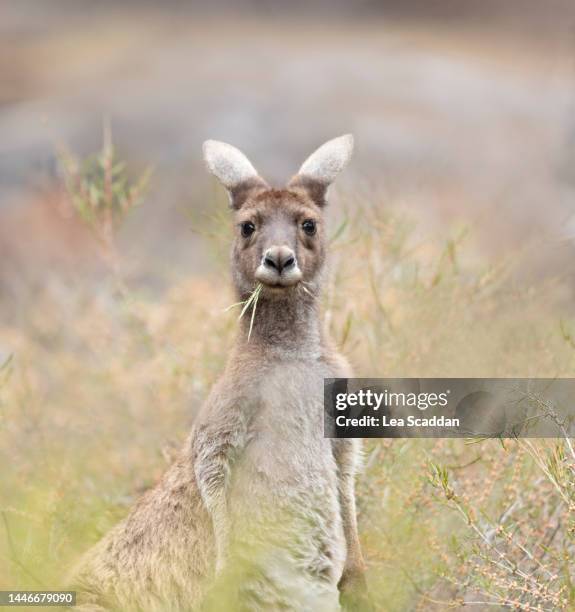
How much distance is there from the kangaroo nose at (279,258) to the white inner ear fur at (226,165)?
69 cm


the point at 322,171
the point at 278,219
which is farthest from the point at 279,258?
the point at 322,171

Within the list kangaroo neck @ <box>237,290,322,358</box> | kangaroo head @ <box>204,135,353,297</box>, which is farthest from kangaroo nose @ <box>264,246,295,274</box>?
kangaroo neck @ <box>237,290,322,358</box>

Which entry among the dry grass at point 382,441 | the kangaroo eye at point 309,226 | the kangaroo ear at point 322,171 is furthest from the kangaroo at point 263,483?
the dry grass at point 382,441

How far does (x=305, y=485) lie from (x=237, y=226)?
1.21 metres

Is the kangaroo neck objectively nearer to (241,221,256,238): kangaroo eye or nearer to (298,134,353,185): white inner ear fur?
(241,221,256,238): kangaroo eye

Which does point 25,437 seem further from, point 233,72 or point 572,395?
point 233,72

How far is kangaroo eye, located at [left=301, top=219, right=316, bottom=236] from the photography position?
434cm

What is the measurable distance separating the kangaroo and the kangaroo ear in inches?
5.1

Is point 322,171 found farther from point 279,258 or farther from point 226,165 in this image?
point 279,258

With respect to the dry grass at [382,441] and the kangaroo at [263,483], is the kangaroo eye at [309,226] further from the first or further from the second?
the dry grass at [382,441]

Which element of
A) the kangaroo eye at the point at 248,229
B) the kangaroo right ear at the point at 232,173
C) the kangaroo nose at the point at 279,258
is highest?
the kangaroo right ear at the point at 232,173

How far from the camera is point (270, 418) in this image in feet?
13.6

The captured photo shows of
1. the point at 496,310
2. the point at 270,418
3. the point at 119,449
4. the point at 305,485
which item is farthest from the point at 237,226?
the point at 119,449

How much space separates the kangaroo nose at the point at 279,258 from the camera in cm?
398
